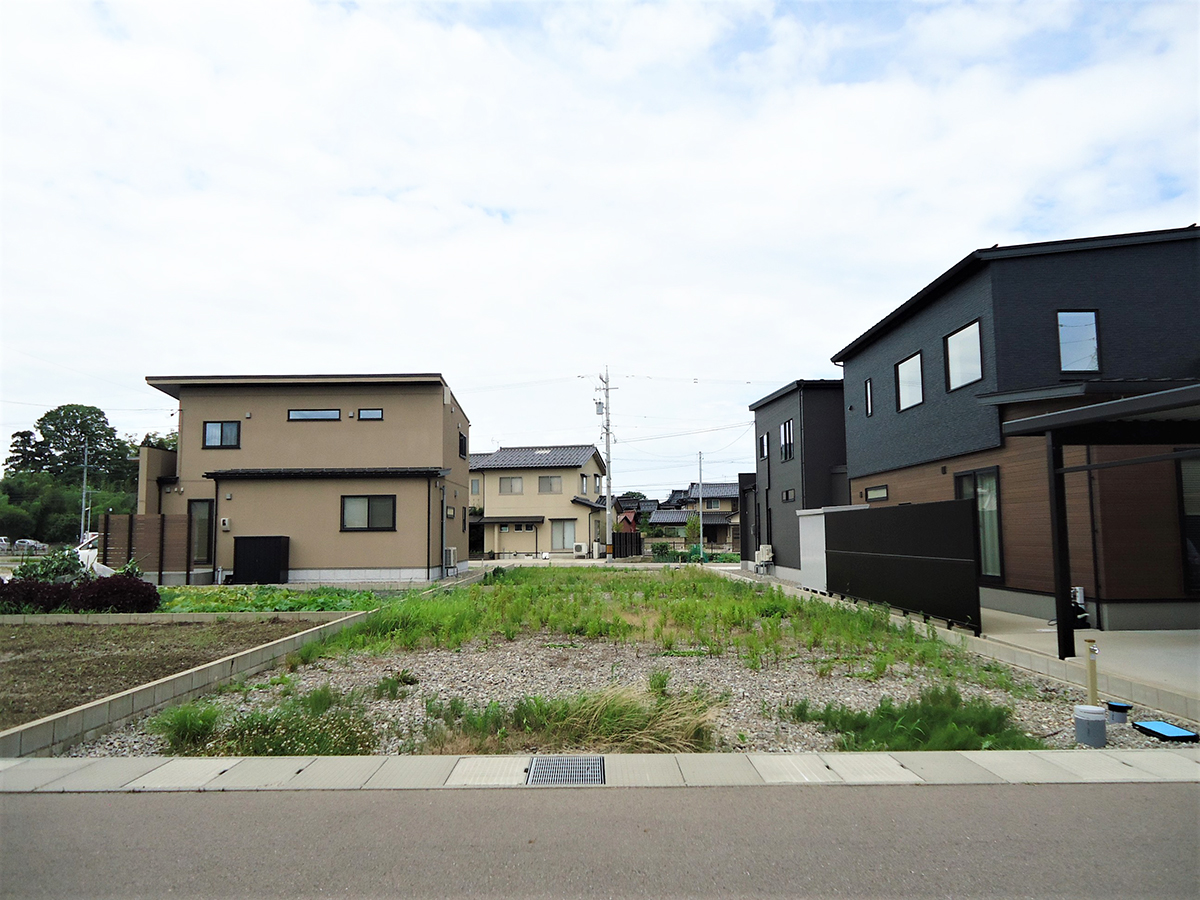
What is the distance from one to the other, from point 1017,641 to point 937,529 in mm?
1942

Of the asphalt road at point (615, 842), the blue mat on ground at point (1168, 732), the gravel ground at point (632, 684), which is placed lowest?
the gravel ground at point (632, 684)

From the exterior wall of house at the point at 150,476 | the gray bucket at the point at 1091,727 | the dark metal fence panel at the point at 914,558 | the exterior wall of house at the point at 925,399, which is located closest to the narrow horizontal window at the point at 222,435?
the exterior wall of house at the point at 150,476

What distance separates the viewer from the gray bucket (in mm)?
5699

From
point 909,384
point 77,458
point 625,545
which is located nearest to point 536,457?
point 625,545

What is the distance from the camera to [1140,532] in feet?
34.1

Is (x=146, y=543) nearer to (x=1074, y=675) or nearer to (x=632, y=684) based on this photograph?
(x=632, y=684)

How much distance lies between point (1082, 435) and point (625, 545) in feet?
104

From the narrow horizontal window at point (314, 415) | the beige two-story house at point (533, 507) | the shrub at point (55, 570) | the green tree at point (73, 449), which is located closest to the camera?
the shrub at point (55, 570)

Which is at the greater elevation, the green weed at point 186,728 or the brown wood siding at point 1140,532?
the brown wood siding at point 1140,532

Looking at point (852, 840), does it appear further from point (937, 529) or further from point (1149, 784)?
point (937, 529)

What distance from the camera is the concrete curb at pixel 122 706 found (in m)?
5.70

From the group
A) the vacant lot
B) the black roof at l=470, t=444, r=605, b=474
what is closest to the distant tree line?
the black roof at l=470, t=444, r=605, b=474

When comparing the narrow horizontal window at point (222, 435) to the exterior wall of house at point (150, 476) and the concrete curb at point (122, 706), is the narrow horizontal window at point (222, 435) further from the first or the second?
the concrete curb at point (122, 706)

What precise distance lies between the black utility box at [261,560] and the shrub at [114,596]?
23.8ft
